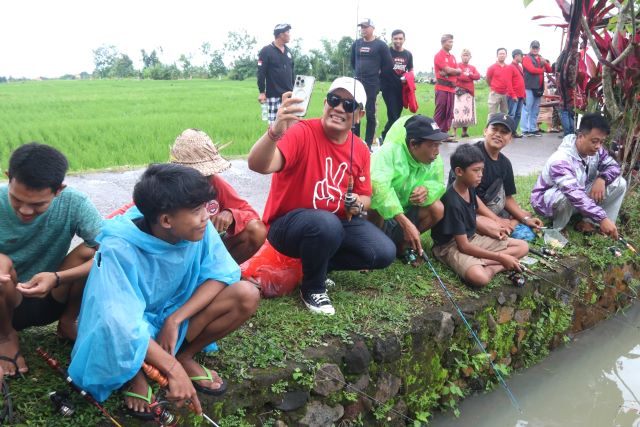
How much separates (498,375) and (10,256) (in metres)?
2.69

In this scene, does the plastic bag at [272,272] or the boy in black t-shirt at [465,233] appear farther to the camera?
the boy in black t-shirt at [465,233]

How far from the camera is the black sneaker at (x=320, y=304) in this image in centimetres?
305

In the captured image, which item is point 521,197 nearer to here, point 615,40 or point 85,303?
point 615,40

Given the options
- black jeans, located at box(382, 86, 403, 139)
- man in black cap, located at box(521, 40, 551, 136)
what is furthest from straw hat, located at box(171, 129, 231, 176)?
man in black cap, located at box(521, 40, 551, 136)

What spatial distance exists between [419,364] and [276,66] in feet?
16.5

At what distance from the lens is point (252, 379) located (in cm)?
245

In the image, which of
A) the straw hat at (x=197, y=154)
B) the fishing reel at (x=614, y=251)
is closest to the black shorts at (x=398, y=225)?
the straw hat at (x=197, y=154)

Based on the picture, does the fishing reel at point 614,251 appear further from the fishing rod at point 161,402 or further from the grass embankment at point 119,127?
the fishing rod at point 161,402

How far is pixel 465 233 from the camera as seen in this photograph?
379 centimetres

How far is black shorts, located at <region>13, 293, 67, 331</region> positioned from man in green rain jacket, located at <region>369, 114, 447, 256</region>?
1902 millimetres

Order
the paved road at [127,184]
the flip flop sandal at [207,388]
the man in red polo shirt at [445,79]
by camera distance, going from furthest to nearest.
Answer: the man in red polo shirt at [445,79] < the paved road at [127,184] < the flip flop sandal at [207,388]

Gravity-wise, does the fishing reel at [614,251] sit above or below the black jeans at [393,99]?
below

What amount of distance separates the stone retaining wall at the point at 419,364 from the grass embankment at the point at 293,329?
7 centimetres

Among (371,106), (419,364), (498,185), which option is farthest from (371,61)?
(419,364)
